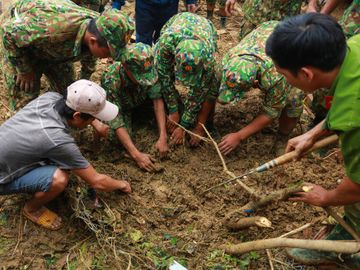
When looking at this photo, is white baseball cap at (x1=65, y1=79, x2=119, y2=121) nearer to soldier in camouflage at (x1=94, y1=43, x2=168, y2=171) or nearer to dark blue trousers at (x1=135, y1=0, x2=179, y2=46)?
soldier in camouflage at (x1=94, y1=43, x2=168, y2=171)

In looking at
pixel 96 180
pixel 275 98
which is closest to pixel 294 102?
pixel 275 98

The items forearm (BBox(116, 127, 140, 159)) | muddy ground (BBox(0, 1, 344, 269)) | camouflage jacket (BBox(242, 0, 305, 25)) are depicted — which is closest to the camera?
muddy ground (BBox(0, 1, 344, 269))

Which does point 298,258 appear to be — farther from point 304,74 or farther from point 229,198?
point 304,74

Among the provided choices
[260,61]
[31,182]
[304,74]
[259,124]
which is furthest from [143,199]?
[304,74]

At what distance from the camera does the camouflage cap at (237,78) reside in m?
2.88

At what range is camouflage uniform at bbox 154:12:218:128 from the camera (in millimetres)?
3047

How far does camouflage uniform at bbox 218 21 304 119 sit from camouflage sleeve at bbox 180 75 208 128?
36cm

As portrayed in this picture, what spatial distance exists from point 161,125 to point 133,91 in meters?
0.44

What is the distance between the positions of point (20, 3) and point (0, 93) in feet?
4.95

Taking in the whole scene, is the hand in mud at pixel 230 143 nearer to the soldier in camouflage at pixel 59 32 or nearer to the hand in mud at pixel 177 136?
the hand in mud at pixel 177 136

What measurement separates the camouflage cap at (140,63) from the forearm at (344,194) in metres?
1.85

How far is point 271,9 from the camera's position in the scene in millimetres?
3896

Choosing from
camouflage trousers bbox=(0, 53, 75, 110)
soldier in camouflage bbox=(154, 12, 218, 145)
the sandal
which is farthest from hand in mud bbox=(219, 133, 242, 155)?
camouflage trousers bbox=(0, 53, 75, 110)

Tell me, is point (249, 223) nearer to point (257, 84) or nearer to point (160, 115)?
point (257, 84)
